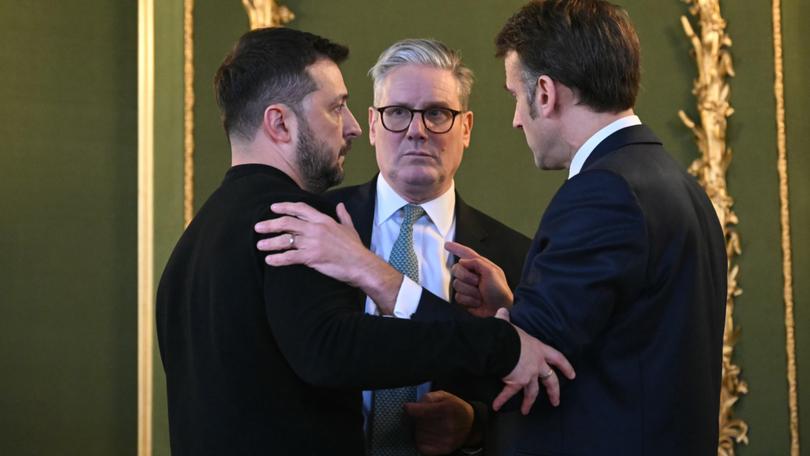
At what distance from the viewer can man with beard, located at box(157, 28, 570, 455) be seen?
1.91 meters

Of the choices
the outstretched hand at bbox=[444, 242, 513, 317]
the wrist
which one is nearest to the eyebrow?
the outstretched hand at bbox=[444, 242, 513, 317]

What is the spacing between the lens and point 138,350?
11.3 ft

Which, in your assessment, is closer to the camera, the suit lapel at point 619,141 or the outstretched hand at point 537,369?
the outstretched hand at point 537,369

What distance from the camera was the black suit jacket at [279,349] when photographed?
190 centimetres

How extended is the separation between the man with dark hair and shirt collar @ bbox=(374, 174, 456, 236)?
761 mm

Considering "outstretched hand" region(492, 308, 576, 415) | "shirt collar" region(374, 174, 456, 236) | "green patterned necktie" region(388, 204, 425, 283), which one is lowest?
"outstretched hand" region(492, 308, 576, 415)

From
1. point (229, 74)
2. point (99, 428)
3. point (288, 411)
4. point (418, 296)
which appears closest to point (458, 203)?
point (418, 296)

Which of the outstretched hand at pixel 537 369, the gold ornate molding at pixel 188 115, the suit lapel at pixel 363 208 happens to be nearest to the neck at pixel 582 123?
the outstretched hand at pixel 537 369

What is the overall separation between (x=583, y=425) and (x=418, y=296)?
477 mm

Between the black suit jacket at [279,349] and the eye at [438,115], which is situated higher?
the eye at [438,115]

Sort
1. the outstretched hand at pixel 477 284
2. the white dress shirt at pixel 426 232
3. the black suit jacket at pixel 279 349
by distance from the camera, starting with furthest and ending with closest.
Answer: the white dress shirt at pixel 426 232 → the outstretched hand at pixel 477 284 → the black suit jacket at pixel 279 349

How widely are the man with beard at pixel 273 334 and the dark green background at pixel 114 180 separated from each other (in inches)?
53.6

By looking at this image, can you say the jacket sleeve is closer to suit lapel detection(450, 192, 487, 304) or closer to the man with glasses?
the man with glasses

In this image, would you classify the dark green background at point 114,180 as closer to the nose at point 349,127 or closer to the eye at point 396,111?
the eye at point 396,111
